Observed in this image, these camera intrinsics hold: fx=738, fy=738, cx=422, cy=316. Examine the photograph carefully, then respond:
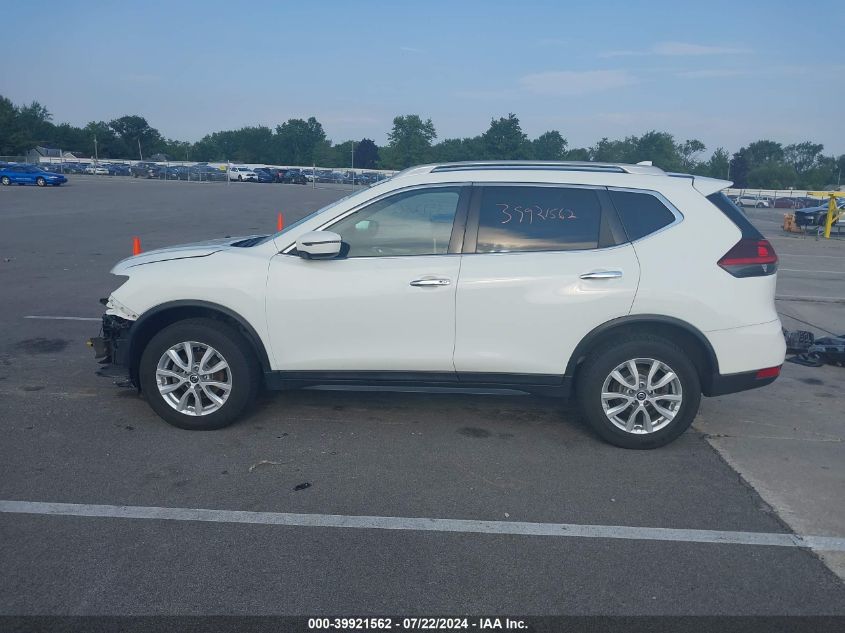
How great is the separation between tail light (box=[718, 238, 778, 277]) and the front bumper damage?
421 cm

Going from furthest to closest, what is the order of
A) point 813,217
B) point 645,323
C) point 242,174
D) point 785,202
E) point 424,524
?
point 242,174
point 785,202
point 813,217
point 645,323
point 424,524

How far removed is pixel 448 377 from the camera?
5168 mm

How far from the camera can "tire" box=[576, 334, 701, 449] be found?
5039mm

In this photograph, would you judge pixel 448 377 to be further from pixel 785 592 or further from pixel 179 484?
pixel 785 592

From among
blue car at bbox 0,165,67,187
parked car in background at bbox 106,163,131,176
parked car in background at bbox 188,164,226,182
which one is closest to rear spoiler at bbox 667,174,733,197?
blue car at bbox 0,165,67,187

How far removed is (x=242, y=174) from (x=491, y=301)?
231ft

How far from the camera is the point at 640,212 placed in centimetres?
515

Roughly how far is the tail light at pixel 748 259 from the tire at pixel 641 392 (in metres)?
0.65

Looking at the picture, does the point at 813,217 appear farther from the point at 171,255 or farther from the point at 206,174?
the point at 206,174

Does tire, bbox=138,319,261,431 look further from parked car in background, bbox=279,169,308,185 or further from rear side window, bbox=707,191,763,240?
parked car in background, bbox=279,169,308,185

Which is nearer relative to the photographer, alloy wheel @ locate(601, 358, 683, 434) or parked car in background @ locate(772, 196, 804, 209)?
alloy wheel @ locate(601, 358, 683, 434)

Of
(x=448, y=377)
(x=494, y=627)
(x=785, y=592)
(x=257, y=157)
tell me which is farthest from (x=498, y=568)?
Answer: (x=257, y=157)

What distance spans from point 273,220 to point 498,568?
23066 millimetres

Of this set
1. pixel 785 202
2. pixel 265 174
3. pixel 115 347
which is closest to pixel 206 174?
pixel 265 174
